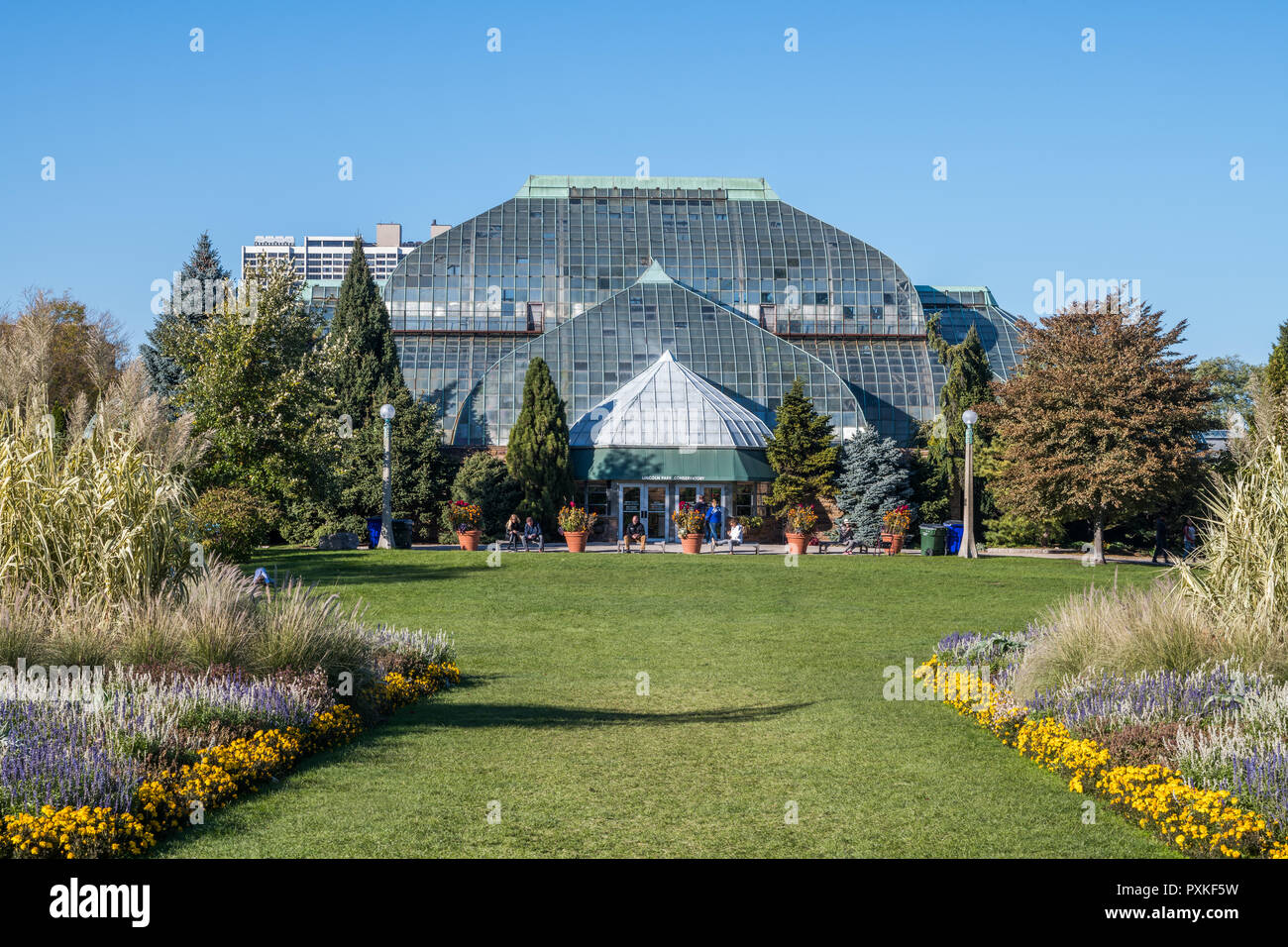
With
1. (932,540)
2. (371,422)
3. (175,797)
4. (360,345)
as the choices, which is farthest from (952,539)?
(175,797)

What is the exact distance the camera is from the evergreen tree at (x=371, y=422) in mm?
41250

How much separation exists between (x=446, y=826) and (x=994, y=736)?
19.8ft

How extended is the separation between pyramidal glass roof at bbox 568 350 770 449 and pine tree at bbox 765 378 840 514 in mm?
1737

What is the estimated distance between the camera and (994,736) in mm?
11711

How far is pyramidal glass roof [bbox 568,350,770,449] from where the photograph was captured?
149 ft

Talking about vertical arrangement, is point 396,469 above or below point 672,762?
above

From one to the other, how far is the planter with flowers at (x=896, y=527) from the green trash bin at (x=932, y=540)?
73cm

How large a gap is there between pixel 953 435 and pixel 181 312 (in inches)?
1140

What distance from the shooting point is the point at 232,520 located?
24.5 m

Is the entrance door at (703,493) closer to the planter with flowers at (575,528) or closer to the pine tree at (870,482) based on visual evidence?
the pine tree at (870,482)

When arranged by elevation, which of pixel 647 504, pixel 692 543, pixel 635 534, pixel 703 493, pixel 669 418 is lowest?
pixel 692 543

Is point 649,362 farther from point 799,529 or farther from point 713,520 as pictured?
point 799,529
